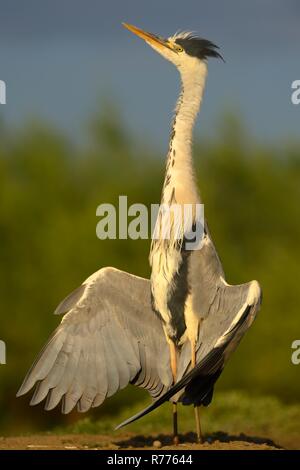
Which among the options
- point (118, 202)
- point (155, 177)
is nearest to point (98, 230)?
point (118, 202)

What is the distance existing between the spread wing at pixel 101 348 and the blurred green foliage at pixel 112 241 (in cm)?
756

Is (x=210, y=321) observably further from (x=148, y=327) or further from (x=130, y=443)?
(x=130, y=443)

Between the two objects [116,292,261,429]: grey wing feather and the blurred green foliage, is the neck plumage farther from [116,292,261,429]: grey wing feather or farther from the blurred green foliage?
the blurred green foliage

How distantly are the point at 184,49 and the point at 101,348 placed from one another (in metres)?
2.17

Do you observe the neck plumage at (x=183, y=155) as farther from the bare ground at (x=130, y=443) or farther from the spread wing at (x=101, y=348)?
the bare ground at (x=130, y=443)

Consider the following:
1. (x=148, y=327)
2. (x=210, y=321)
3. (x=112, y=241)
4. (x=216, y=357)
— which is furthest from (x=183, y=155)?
(x=112, y=241)

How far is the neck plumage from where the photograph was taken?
739cm

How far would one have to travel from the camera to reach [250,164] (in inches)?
696

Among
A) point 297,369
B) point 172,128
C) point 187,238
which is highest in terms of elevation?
point 172,128


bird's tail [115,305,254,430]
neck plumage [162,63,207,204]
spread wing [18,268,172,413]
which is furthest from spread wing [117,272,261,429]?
neck plumage [162,63,207,204]

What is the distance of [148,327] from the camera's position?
7.76 meters

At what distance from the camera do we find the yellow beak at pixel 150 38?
310 inches

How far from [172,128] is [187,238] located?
77 cm

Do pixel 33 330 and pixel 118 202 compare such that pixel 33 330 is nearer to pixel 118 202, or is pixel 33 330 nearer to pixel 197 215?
pixel 118 202
